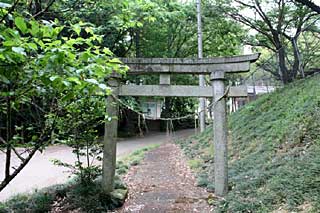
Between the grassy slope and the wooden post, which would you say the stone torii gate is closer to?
the wooden post

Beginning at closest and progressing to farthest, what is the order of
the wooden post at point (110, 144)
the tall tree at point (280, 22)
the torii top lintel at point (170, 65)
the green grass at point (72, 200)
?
the green grass at point (72, 200), the wooden post at point (110, 144), the torii top lintel at point (170, 65), the tall tree at point (280, 22)

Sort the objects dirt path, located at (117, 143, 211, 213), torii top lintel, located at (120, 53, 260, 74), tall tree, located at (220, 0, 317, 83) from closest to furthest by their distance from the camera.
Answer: dirt path, located at (117, 143, 211, 213)
torii top lintel, located at (120, 53, 260, 74)
tall tree, located at (220, 0, 317, 83)

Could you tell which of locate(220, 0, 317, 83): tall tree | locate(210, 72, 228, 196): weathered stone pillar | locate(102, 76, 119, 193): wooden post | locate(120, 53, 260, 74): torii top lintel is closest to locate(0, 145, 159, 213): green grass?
locate(102, 76, 119, 193): wooden post

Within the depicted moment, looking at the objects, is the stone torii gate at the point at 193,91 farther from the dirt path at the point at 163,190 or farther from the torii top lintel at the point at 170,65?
the dirt path at the point at 163,190

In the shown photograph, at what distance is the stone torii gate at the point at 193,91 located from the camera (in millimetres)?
5293

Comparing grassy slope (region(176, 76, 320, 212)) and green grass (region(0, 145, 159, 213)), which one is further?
green grass (region(0, 145, 159, 213))

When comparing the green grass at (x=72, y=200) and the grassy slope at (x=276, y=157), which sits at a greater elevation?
the grassy slope at (x=276, y=157)

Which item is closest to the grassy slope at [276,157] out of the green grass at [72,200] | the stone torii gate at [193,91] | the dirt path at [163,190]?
the dirt path at [163,190]

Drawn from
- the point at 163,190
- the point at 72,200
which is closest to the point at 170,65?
the point at 163,190

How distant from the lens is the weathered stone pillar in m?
5.31

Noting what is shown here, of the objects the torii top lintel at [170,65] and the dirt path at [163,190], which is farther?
the torii top lintel at [170,65]

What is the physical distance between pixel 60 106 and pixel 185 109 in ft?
65.8

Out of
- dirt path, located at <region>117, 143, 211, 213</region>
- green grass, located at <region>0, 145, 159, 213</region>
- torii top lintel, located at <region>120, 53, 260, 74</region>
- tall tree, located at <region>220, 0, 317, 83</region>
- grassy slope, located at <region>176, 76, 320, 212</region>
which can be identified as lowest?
dirt path, located at <region>117, 143, 211, 213</region>

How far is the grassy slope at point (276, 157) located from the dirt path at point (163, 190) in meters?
0.41
